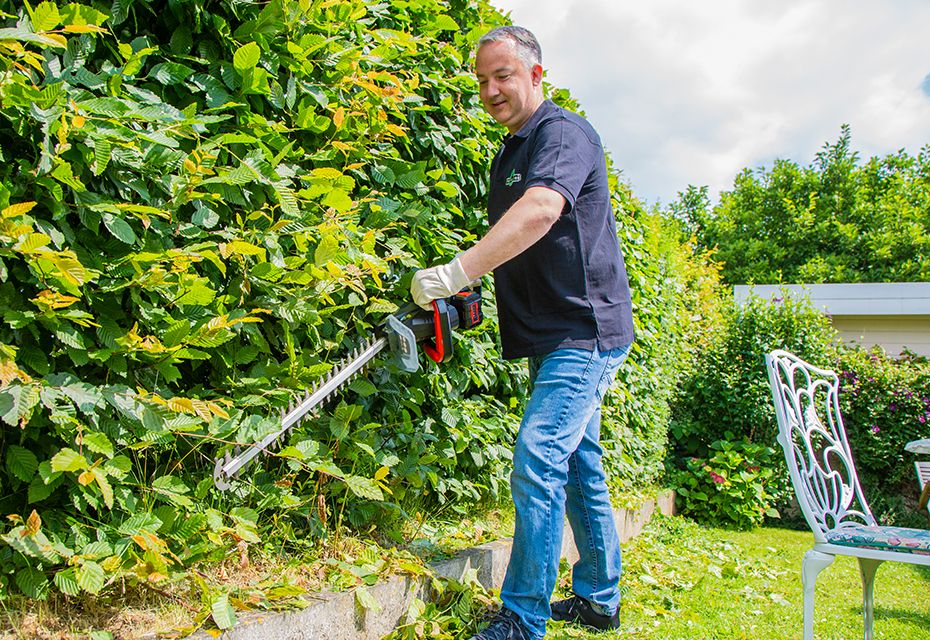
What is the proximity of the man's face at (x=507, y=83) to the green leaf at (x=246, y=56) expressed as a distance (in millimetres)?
828

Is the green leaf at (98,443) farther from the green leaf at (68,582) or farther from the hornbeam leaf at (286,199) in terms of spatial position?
the hornbeam leaf at (286,199)

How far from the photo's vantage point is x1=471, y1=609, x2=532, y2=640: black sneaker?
7.02 feet

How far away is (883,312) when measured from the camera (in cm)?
1141

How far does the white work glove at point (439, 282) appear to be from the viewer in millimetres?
2166

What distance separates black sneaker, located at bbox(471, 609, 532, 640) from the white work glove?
1.03 m

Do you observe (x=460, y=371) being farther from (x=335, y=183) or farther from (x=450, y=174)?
(x=335, y=183)

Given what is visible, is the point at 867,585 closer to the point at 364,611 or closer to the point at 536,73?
the point at 364,611

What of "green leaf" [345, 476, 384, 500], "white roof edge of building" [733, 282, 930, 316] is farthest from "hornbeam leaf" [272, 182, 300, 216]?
"white roof edge of building" [733, 282, 930, 316]

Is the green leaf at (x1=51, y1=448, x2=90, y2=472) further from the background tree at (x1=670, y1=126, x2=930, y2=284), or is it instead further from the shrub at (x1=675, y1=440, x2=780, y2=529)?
the background tree at (x1=670, y1=126, x2=930, y2=284)

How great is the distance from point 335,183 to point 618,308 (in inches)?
42.5

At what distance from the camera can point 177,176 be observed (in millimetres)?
1828

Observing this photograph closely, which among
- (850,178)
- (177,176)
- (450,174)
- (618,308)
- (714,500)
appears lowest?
(714,500)

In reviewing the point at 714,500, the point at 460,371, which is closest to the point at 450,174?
the point at 460,371

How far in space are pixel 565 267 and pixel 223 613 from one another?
4.84 ft
